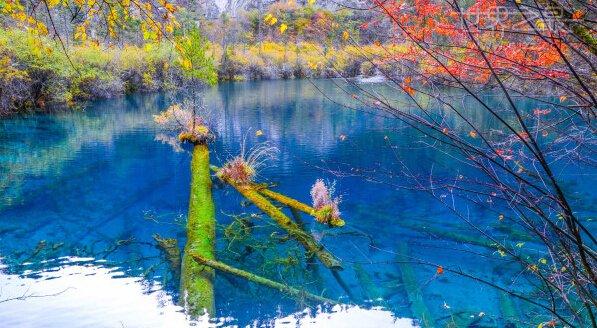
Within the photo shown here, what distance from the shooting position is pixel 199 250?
23.3 feet

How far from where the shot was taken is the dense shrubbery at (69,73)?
2319 cm

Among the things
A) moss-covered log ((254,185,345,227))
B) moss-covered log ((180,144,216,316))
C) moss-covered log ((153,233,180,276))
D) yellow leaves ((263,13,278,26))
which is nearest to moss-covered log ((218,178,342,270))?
moss-covered log ((254,185,345,227))

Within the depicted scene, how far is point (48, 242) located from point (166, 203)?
2.85 m

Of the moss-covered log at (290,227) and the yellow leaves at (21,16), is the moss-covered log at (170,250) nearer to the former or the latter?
the moss-covered log at (290,227)

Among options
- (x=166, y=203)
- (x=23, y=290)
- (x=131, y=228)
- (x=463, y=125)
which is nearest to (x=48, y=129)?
(x=166, y=203)

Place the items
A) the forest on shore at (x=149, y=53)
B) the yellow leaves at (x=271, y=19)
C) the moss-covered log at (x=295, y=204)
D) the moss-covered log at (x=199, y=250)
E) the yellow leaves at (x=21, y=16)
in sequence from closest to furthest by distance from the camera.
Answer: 1. the yellow leaves at (x=271, y=19)
2. the yellow leaves at (x=21, y=16)
3. the forest on shore at (x=149, y=53)
4. the moss-covered log at (x=199, y=250)
5. the moss-covered log at (x=295, y=204)

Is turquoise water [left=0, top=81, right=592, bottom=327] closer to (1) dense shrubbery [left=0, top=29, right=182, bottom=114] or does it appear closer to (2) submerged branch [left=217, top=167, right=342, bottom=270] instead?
(2) submerged branch [left=217, top=167, right=342, bottom=270]

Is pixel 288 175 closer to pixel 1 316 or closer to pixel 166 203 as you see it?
pixel 166 203

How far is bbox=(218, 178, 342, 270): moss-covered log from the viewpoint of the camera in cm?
712

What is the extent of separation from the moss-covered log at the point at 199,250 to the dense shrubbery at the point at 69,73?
9695 millimetres

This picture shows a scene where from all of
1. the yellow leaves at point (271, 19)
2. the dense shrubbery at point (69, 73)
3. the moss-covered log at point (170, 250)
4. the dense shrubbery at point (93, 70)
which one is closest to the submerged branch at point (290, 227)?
the moss-covered log at point (170, 250)

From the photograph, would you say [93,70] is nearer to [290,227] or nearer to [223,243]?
[223,243]

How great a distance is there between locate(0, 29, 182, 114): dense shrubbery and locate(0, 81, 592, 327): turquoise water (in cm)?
627

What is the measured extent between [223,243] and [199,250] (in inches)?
38.7
